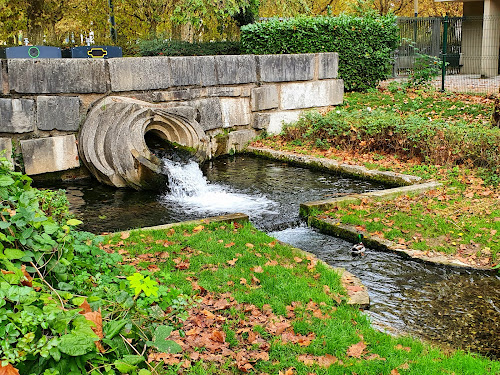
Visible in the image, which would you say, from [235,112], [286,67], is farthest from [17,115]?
[286,67]

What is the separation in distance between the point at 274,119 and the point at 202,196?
4450 mm

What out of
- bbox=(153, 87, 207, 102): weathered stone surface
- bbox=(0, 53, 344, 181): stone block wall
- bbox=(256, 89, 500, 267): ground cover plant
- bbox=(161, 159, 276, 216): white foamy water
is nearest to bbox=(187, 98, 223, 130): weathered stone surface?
bbox=(0, 53, 344, 181): stone block wall

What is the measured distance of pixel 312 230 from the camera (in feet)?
22.9

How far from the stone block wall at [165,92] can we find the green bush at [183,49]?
9.78 ft

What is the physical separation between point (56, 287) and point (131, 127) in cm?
615

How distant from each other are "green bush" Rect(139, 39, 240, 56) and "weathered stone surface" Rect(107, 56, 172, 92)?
4.42 metres

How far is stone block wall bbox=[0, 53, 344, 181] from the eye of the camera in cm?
938

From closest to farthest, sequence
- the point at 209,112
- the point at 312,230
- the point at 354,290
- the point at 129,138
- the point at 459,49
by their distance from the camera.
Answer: the point at 354,290, the point at 312,230, the point at 129,138, the point at 209,112, the point at 459,49

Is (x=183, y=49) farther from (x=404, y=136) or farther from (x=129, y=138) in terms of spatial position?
(x=404, y=136)

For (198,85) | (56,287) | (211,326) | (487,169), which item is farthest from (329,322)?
(198,85)

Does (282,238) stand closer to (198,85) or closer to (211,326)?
(211,326)

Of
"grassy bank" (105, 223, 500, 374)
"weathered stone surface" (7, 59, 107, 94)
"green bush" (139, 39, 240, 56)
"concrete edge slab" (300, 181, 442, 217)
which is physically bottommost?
"grassy bank" (105, 223, 500, 374)

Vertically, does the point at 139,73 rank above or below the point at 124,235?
above

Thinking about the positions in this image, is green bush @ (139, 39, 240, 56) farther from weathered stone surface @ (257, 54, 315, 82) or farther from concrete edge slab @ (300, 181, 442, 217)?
concrete edge slab @ (300, 181, 442, 217)
